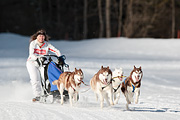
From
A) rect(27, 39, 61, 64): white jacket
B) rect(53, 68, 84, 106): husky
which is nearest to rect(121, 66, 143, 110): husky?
rect(53, 68, 84, 106): husky

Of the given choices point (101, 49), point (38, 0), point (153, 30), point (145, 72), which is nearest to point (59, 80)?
point (145, 72)

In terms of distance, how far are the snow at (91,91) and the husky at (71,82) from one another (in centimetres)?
30

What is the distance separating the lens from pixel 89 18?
42.6 m

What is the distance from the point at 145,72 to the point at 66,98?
7816mm

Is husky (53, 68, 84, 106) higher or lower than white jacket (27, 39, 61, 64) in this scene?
lower

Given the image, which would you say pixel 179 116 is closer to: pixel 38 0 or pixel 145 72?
pixel 145 72

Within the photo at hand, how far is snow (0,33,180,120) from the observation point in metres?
6.54

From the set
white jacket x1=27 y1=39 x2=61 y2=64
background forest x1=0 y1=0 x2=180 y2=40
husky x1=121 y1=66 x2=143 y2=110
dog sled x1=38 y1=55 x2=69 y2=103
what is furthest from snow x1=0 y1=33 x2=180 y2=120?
background forest x1=0 y1=0 x2=180 y2=40

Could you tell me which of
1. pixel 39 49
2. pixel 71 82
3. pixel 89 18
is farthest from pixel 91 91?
pixel 89 18

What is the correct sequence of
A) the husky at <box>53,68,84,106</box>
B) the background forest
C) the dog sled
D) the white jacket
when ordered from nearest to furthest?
the husky at <box>53,68,84,106</box> < the dog sled < the white jacket < the background forest

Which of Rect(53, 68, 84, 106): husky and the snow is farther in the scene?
Rect(53, 68, 84, 106): husky

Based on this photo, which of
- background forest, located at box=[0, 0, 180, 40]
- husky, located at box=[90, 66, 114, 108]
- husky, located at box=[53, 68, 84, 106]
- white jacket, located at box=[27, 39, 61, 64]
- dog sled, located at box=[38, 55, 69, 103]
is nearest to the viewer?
husky, located at box=[90, 66, 114, 108]

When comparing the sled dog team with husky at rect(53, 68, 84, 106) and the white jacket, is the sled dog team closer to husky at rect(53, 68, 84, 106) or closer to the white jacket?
husky at rect(53, 68, 84, 106)

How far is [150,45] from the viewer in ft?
80.6
